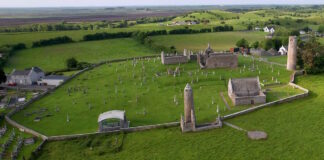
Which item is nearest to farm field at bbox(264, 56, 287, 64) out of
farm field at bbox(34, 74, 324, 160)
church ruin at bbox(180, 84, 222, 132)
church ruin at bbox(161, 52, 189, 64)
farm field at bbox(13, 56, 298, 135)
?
farm field at bbox(13, 56, 298, 135)

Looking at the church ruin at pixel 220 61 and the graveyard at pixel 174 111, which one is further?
the church ruin at pixel 220 61

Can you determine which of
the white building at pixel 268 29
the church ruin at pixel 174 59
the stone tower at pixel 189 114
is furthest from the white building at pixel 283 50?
the stone tower at pixel 189 114

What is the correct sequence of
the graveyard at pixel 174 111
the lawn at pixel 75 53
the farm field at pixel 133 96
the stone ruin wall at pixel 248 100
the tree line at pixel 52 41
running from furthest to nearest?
the tree line at pixel 52 41, the lawn at pixel 75 53, the stone ruin wall at pixel 248 100, the farm field at pixel 133 96, the graveyard at pixel 174 111

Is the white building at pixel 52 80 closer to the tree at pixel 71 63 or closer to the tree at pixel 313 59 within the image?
the tree at pixel 71 63

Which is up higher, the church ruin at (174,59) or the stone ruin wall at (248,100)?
the church ruin at (174,59)

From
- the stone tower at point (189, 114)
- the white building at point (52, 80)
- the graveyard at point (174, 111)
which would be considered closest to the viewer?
the graveyard at point (174, 111)

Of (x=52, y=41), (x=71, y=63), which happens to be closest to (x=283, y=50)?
(x=71, y=63)

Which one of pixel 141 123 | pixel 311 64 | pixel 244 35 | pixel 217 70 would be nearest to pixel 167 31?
pixel 244 35

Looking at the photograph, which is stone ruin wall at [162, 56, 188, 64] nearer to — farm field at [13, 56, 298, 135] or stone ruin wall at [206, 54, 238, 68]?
farm field at [13, 56, 298, 135]
